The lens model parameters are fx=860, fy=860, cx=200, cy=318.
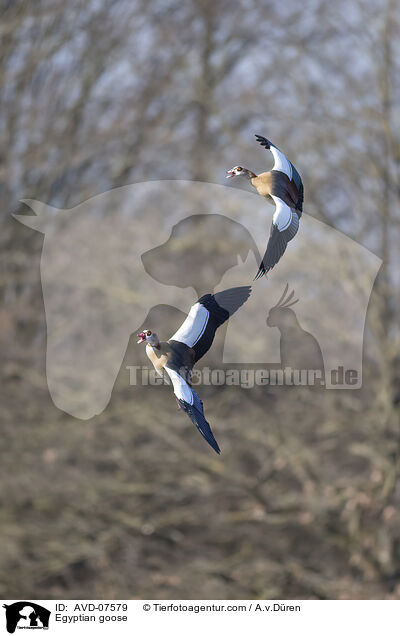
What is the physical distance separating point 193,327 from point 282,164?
138mm

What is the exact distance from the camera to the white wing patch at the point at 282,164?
622 mm

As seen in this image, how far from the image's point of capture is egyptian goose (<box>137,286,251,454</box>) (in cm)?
55

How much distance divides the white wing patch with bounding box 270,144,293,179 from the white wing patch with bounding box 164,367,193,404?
0.17m

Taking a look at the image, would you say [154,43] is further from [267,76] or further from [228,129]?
[228,129]

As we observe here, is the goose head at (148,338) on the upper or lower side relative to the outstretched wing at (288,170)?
lower

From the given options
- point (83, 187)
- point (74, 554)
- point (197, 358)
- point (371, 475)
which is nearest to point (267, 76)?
point (83, 187)

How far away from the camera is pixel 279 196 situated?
605 mm
